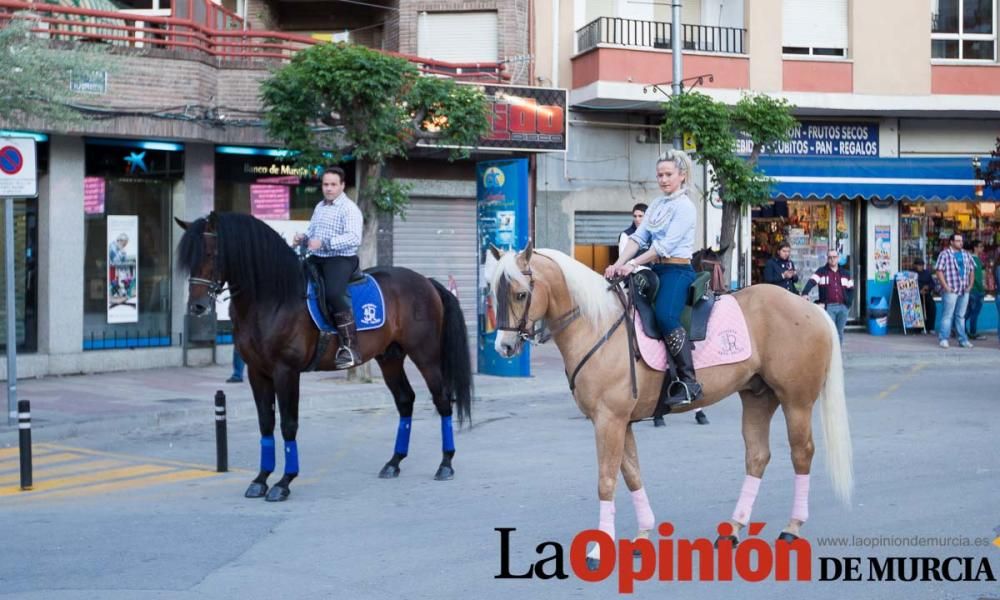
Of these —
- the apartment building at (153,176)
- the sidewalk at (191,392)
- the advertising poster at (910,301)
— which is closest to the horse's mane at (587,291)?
the sidewalk at (191,392)

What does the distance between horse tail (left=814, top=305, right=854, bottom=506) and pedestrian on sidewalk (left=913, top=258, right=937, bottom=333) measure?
19.6 meters

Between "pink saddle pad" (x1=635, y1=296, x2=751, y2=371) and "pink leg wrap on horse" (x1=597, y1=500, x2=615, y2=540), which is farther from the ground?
"pink saddle pad" (x1=635, y1=296, x2=751, y2=371)

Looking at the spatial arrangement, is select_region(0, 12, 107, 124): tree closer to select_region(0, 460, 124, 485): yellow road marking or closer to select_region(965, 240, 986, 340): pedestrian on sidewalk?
select_region(0, 460, 124, 485): yellow road marking

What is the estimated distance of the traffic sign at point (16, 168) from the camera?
40.8 ft

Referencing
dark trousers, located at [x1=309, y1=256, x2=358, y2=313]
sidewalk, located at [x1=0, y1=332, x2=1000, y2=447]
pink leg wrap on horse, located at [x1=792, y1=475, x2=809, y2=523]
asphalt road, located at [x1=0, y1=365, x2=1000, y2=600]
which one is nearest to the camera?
asphalt road, located at [x1=0, y1=365, x2=1000, y2=600]

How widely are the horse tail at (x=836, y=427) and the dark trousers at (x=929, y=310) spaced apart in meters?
19.8

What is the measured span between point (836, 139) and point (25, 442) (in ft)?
68.1

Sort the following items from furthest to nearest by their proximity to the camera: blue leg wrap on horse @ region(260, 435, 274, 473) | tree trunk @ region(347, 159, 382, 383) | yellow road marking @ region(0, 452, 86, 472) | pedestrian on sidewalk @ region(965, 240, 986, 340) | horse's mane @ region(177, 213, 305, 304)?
pedestrian on sidewalk @ region(965, 240, 986, 340) → tree trunk @ region(347, 159, 382, 383) → yellow road marking @ region(0, 452, 86, 472) → blue leg wrap on horse @ region(260, 435, 274, 473) → horse's mane @ region(177, 213, 305, 304)

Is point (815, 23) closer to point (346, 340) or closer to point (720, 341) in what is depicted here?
point (346, 340)

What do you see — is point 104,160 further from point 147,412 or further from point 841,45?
point 841,45

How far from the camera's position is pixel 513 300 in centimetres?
701

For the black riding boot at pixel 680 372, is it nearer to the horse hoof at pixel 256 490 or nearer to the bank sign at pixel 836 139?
the horse hoof at pixel 256 490

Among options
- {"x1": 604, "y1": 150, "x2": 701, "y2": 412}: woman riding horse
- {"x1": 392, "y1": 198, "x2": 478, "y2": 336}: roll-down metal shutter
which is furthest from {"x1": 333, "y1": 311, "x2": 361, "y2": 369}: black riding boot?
{"x1": 392, "y1": 198, "x2": 478, "y2": 336}: roll-down metal shutter

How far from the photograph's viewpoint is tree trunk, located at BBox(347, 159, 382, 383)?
55.5 ft
